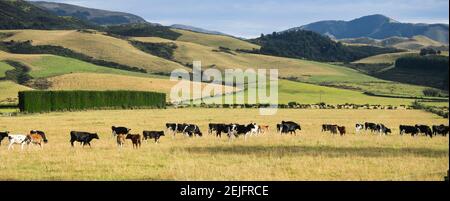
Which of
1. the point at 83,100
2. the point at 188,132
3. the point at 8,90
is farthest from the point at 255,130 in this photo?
the point at 8,90

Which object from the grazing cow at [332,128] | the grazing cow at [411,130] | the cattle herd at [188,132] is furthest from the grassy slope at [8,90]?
the grazing cow at [411,130]

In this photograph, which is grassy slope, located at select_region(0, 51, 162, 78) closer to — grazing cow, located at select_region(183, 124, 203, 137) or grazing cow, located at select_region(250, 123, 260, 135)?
grazing cow, located at select_region(183, 124, 203, 137)

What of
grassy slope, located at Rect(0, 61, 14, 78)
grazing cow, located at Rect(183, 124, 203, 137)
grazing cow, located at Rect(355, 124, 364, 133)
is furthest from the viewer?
grassy slope, located at Rect(0, 61, 14, 78)

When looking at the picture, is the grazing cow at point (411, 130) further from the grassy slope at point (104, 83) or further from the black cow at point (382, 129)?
the grassy slope at point (104, 83)

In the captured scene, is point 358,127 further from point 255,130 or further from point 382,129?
point 255,130

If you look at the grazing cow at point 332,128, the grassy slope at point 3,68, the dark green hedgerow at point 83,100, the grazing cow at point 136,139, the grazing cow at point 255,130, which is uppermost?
the grassy slope at point 3,68

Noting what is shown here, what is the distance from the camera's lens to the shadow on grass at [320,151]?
2692 centimetres

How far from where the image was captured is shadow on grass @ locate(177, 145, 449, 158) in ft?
88.3

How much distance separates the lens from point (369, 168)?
22.0 m

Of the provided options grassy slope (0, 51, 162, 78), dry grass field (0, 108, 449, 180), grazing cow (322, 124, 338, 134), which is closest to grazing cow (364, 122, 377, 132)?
grazing cow (322, 124, 338, 134)

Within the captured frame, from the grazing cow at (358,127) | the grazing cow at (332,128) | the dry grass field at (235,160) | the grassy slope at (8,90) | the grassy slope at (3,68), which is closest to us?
the dry grass field at (235,160)

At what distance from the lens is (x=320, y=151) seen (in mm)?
28281
